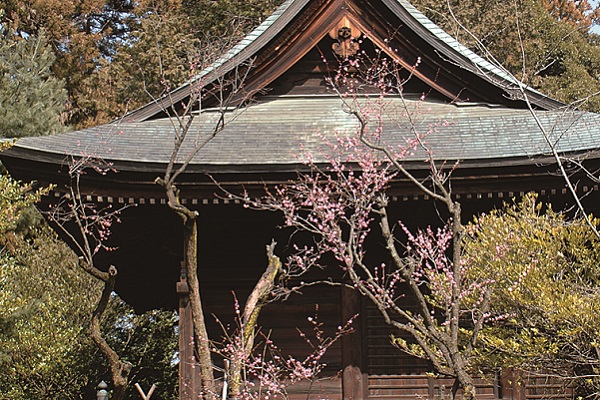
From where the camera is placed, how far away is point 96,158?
775 centimetres

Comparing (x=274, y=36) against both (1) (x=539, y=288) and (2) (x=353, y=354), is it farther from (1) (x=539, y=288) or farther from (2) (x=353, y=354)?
(1) (x=539, y=288)

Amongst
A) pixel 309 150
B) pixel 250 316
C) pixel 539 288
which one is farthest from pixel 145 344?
pixel 539 288

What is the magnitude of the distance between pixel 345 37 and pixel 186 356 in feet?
13.3

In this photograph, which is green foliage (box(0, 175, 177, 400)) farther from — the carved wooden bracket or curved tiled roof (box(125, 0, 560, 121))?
the carved wooden bracket

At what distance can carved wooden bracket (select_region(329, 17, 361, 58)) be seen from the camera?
9734mm

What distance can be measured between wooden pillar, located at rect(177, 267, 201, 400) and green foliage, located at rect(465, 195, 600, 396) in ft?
9.46

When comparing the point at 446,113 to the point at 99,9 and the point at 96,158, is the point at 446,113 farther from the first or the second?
the point at 99,9

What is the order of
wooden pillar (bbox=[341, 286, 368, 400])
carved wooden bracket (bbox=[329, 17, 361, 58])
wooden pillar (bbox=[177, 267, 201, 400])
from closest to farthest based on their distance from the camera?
wooden pillar (bbox=[177, 267, 201, 400]) → wooden pillar (bbox=[341, 286, 368, 400]) → carved wooden bracket (bbox=[329, 17, 361, 58])

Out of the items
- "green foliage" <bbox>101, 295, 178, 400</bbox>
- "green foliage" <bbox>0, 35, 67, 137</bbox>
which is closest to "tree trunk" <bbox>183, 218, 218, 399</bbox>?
"green foliage" <bbox>101, 295, 178, 400</bbox>

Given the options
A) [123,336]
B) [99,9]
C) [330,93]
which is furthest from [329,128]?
[99,9]

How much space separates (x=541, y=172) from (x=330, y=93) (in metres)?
3.11

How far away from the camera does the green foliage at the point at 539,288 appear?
6227 mm

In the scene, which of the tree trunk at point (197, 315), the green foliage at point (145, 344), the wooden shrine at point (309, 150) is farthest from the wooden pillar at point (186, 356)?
the green foliage at point (145, 344)

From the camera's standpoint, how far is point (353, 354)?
840 centimetres
